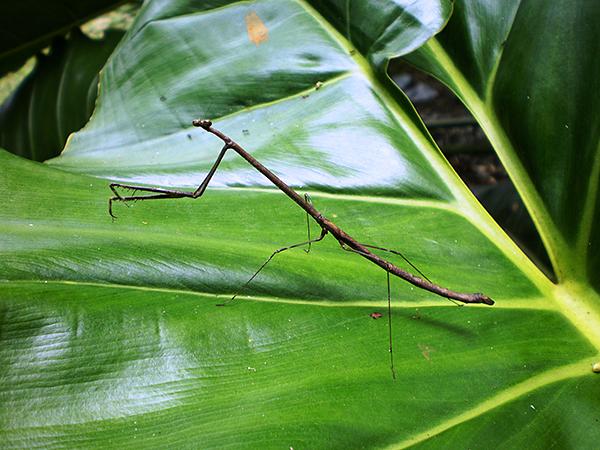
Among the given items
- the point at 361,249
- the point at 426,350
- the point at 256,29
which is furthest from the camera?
the point at 256,29

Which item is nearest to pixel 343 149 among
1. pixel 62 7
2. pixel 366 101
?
pixel 366 101

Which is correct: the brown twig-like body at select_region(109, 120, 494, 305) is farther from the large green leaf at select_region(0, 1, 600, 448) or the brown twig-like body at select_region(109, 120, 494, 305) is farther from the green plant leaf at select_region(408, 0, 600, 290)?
the green plant leaf at select_region(408, 0, 600, 290)

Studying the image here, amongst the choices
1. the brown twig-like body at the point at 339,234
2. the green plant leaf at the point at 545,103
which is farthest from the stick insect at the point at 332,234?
the green plant leaf at the point at 545,103

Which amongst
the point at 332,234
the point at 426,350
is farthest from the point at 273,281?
the point at 426,350

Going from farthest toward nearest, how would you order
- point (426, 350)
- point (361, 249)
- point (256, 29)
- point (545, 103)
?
1. point (256, 29)
2. point (545, 103)
3. point (361, 249)
4. point (426, 350)

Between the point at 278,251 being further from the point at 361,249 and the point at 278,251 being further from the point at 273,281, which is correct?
the point at 361,249

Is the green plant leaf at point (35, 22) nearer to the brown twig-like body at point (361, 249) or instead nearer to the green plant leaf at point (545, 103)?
the brown twig-like body at point (361, 249)

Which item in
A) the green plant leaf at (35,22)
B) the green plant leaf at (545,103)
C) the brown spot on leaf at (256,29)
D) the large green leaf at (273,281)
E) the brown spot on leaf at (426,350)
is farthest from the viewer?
the green plant leaf at (35,22)
